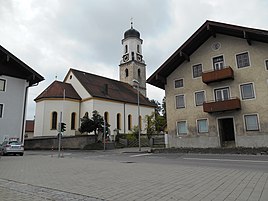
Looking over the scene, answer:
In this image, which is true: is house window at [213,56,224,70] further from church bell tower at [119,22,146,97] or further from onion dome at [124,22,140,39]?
onion dome at [124,22,140,39]

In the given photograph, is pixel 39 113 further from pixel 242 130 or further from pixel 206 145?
pixel 242 130

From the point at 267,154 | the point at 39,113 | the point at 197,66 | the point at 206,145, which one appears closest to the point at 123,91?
the point at 39,113

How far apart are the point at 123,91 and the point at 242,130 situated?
30.6 metres

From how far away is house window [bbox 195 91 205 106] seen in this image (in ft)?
82.5

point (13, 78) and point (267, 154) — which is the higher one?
point (13, 78)

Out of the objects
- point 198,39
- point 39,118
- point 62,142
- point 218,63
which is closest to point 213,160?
point 218,63

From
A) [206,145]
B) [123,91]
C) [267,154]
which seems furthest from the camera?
[123,91]

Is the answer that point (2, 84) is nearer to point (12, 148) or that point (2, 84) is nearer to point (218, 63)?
point (12, 148)

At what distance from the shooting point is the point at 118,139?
126ft

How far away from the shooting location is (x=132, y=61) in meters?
59.5

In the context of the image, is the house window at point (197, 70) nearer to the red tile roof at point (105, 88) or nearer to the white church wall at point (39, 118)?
the red tile roof at point (105, 88)

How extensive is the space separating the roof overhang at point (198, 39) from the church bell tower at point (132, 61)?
3049 centimetres

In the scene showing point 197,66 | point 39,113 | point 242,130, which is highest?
point 197,66

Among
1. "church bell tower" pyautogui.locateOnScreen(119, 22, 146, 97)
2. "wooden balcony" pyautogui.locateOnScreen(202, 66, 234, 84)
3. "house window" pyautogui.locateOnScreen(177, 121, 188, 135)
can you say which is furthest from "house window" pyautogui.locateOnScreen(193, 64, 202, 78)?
"church bell tower" pyautogui.locateOnScreen(119, 22, 146, 97)
